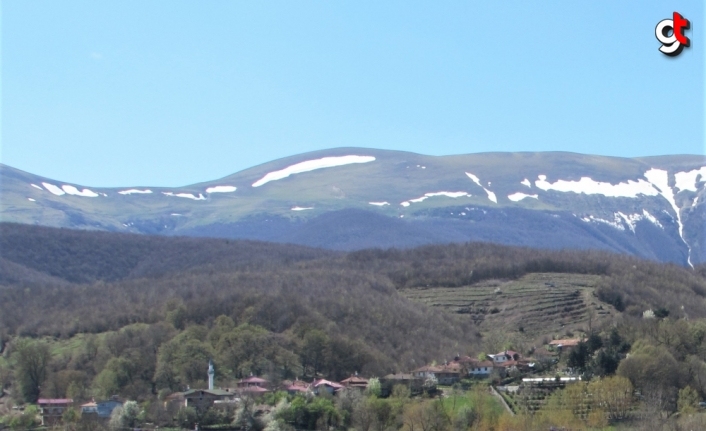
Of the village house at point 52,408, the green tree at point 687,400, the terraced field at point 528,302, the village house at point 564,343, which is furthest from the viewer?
the terraced field at point 528,302

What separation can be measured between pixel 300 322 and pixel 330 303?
11125 mm

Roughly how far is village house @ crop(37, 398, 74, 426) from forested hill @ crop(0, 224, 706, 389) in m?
9.20

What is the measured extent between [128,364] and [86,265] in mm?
108320

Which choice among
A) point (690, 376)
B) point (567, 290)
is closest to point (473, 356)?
point (690, 376)

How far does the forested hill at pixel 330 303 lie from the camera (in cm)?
9712

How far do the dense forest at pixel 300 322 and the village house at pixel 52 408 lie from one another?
3857mm

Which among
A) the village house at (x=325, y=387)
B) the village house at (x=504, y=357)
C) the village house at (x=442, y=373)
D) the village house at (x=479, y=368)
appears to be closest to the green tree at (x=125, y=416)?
the village house at (x=325, y=387)

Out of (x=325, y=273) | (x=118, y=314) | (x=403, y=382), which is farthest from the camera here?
(x=325, y=273)

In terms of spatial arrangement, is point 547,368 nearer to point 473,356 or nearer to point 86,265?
point 473,356

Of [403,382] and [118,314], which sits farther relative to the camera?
[118,314]

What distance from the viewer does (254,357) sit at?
9331cm

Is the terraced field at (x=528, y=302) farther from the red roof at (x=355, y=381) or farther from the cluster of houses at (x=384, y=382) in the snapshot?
the red roof at (x=355, y=381)

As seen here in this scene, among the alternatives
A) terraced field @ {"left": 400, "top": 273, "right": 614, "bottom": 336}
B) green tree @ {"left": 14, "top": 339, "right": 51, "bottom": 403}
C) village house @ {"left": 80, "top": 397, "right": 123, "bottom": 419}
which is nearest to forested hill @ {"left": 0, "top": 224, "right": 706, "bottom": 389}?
terraced field @ {"left": 400, "top": 273, "right": 614, "bottom": 336}

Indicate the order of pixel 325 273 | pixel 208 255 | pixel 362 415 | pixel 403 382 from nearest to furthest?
Answer: pixel 362 415
pixel 403 382
pixel 325 273
pixel 208 255
